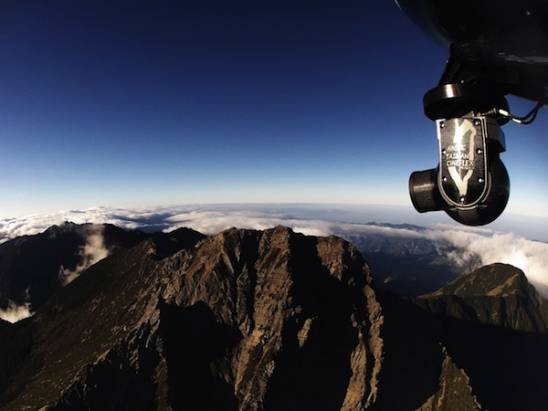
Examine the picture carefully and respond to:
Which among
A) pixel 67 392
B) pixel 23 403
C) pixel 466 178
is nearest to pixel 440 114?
pixel 466 178

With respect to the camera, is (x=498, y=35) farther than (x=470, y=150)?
Yes

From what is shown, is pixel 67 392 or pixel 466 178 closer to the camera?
pixel 466 178

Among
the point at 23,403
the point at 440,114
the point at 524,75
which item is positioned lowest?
the point at 23,403

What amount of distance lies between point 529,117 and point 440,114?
1030 mm

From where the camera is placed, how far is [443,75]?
3576mm

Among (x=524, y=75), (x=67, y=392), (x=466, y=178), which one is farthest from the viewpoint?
(x=67, y=392)

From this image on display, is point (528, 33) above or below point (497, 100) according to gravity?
above

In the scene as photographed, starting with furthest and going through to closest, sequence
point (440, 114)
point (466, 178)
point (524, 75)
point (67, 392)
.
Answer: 1. point (67, 392)
2. point (524, 75)
3. point (440, 114)
4. point (466, 178)

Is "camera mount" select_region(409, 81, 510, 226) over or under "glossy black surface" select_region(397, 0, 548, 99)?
under

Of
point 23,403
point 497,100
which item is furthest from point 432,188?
point 23,403

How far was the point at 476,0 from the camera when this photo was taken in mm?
3096

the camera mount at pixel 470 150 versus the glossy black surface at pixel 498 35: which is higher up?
the glossy black surface at pixel 498 35

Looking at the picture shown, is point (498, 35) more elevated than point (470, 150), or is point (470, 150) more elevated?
point (498, 35)

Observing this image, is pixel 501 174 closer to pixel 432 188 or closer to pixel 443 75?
pixel 432 188
